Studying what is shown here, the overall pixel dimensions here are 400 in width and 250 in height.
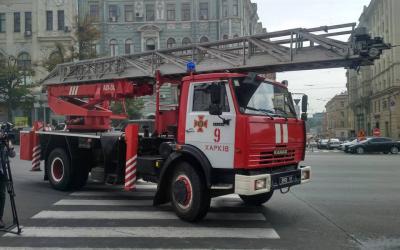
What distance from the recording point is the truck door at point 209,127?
27.1 feet

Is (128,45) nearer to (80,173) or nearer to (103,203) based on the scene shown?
(80,173)

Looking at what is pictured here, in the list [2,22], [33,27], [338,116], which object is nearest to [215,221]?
[33,27]

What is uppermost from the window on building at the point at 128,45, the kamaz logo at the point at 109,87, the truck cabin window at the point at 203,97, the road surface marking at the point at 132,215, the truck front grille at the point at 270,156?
the window on building at the point at 128,45

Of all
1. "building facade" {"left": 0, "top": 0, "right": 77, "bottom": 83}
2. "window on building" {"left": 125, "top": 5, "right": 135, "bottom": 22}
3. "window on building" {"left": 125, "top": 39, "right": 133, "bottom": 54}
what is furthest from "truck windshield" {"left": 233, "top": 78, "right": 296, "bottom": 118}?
"window on building" {"left": 125, "top": 5, "right": 135, "bottom": 22}

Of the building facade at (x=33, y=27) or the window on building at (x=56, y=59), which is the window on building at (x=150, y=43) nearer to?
the building facade at (x=33, y=27)

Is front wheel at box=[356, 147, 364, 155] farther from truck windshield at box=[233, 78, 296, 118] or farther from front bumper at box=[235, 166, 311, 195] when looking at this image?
front bumper at box=[235, 166, 311, 195]

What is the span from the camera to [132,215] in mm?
9219

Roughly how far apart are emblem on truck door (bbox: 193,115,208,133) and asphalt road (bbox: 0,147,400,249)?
1603 mm

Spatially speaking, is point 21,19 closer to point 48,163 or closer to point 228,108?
point 48,163

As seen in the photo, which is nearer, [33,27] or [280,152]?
[280,152]

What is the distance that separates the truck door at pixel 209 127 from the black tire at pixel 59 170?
423 centimetres

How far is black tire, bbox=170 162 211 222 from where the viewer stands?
8406 mm

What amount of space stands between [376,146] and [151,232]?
3255cm

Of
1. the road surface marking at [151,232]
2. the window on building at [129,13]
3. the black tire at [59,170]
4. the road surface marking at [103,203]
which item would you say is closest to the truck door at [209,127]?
the road surface marking at [151,232]
